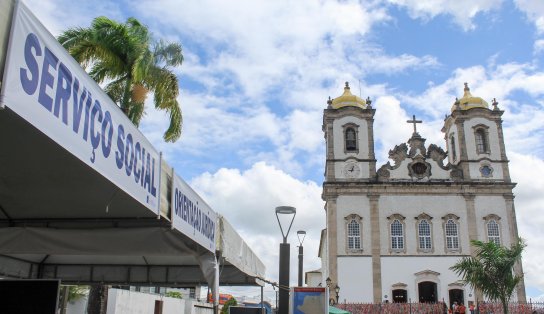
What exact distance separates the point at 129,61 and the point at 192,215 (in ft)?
32.7

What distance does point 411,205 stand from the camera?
3800 centimetres

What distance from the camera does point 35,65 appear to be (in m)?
2.95

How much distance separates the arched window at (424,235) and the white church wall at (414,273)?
2.94 feet

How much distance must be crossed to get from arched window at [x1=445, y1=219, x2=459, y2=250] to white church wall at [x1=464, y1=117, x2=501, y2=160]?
518cm

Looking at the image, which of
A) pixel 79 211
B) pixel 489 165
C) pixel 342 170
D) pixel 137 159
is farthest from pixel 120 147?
pixel 489 165

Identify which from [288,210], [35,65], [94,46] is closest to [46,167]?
[35,65]

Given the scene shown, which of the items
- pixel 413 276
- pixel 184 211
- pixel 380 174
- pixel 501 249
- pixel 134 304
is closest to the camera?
pixel 184 211

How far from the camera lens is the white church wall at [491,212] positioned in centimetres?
3728

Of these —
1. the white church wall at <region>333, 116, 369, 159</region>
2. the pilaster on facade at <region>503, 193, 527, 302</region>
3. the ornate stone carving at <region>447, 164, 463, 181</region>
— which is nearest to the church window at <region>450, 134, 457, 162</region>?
the ornate stone carving at <region>447, 164, 463, 181</region>

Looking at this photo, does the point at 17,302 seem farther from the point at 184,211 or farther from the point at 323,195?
the point at 323,195

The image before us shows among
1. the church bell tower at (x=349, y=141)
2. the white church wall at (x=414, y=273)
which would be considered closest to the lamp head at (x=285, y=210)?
the white church wall at (x=414, y=273)

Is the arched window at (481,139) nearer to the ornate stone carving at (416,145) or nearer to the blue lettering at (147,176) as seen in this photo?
the ornate stone carving at (416,145)

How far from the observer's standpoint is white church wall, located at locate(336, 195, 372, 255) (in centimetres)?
3672

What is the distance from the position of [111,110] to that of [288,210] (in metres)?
7.22
